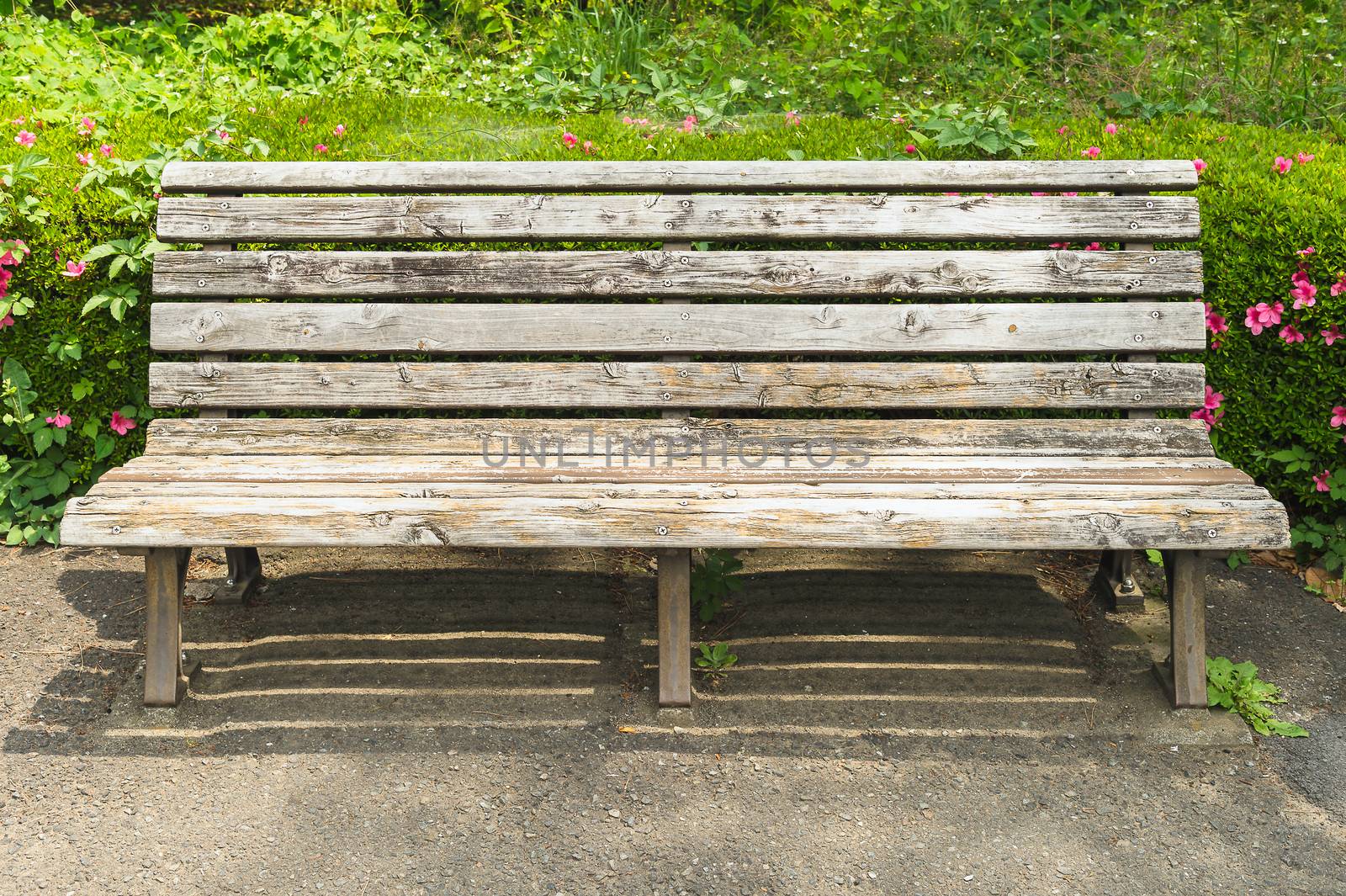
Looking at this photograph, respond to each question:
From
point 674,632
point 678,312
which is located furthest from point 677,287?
point 674,632

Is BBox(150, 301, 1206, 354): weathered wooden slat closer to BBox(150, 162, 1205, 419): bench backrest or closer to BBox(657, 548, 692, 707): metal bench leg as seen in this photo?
BBox(150, 162, 1205, 419): bench backrest

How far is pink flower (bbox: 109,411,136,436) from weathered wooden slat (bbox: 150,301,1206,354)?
512 mm

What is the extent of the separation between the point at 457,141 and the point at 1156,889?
3.19m

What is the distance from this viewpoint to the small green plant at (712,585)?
124 inches

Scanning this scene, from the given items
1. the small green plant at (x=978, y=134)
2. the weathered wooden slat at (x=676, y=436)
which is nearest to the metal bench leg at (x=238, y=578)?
the weathered wooden slat at (x=676, y=436)

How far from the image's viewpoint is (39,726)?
2.71 m

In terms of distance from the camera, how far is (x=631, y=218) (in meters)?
3.06

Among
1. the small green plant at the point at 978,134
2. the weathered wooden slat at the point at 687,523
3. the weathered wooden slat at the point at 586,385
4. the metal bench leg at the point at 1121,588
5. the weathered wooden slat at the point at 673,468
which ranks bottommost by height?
the metal bench leg at the point at 1121,588

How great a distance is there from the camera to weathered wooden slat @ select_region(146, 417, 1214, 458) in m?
2.98

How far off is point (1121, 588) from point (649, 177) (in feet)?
5.42

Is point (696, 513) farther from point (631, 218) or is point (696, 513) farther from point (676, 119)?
point (676, 119)

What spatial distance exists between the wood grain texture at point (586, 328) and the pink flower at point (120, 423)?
0.51 meters

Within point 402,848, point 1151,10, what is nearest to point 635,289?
point 402,848

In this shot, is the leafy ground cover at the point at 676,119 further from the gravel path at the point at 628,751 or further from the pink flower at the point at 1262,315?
the gravel path at the point at 628,751
